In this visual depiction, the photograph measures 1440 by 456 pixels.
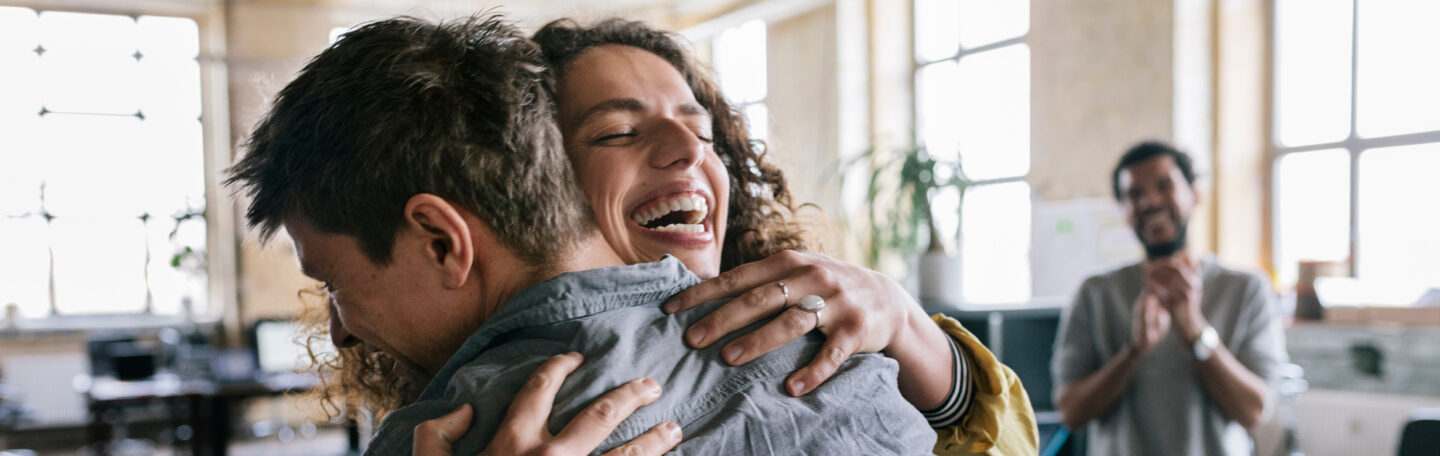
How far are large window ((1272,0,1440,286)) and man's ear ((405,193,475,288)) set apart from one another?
5.78 meters

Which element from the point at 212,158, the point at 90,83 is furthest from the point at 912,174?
the point at 90,83

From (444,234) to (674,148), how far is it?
0.98 ft

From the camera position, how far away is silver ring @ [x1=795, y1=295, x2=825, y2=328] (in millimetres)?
1025

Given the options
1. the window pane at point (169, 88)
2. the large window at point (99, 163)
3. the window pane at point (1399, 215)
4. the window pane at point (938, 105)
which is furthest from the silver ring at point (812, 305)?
the window pane at point (169, 88)

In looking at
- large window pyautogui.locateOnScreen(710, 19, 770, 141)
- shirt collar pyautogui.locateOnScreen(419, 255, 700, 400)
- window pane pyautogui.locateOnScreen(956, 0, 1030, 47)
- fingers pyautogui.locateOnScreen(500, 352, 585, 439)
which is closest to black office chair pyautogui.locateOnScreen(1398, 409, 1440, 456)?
shirt collar pyautogui.locateOnScreen(419, 255, 700, 400)

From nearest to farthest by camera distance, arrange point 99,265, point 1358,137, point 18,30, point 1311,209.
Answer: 1. point 1358,137
2. point 1311,209
3. point 18,30
4. point 99,265

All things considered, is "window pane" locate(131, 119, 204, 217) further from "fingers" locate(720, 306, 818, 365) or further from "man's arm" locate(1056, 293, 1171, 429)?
"fingers" locate(720, 306, 818, 365)

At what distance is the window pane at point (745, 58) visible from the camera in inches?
394

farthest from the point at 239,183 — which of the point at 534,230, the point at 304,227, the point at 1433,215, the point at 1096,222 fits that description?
the point at 1433,215

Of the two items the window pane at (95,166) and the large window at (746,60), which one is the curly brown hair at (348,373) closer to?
the large window at (746,60)

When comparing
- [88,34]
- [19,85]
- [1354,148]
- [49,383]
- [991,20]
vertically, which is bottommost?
[49,383]

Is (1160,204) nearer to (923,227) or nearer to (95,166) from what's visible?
(923,227)

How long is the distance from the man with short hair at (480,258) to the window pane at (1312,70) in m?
5.85

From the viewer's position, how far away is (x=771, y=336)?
94 cm
